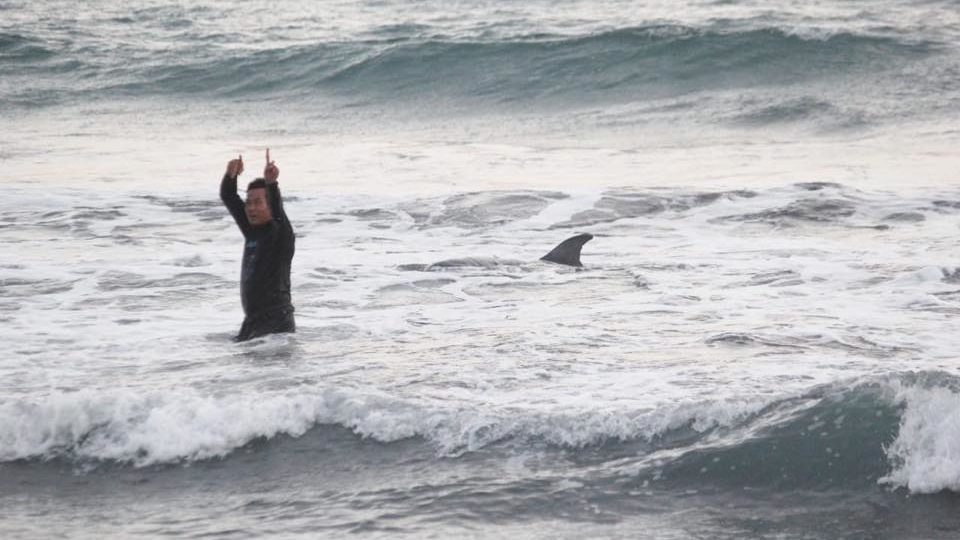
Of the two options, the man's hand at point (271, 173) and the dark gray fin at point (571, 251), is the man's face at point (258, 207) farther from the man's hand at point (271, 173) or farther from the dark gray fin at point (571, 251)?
the dark gray fin at point (571, 251)

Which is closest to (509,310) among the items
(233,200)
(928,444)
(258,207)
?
(258,207)

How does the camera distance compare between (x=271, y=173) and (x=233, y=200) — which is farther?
(x=233, y=200)

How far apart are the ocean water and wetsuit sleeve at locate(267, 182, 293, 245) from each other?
30.5 inches

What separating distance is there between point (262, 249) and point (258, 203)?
1.09 feet

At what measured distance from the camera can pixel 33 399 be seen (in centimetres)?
752

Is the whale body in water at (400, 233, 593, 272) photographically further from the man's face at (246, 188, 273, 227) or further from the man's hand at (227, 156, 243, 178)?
the man's hand at (227, 156, 243, 178)

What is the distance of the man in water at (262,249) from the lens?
27.7ft

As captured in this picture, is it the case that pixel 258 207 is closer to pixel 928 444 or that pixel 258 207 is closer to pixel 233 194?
pixel 233 194

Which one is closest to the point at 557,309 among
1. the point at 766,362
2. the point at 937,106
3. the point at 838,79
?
the point at 766,362

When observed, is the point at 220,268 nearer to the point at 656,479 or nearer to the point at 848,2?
the point at 656,479

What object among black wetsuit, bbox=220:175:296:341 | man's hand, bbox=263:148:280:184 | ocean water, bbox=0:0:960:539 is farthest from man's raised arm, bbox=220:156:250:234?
ocean water, bbox=0:0:960:539

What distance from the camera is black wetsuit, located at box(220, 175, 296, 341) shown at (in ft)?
28.0

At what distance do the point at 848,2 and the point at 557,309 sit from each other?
79.9 ft

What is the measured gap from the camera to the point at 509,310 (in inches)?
398
